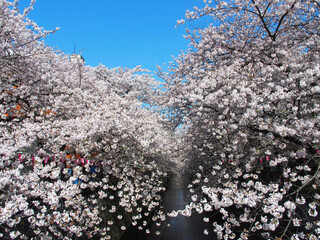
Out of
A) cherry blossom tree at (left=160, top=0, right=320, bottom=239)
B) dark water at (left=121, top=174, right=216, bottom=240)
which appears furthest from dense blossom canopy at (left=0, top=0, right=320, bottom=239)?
dark water at (left=121, top=174, right=216, bottom=240)

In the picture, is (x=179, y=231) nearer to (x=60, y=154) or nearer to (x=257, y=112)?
(x=60, y=154)

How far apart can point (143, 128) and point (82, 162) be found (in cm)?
214

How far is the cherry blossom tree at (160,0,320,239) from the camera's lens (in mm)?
4742

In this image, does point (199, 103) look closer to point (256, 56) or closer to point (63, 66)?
point (256, 56)

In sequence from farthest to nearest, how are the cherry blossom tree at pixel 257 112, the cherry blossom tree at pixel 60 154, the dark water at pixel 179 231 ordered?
the dark water at pixel 179 231
the cherry blossom tree at pixel 60 154
the cherry blossom tree at pixel 257 112

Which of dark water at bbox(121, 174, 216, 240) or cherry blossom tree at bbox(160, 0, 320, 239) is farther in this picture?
dark water at bbox(121, 174, 216, 240)

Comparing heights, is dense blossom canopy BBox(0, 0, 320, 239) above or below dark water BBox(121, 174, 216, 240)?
above

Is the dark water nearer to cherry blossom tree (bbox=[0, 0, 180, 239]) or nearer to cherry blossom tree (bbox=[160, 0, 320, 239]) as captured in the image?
cherry blossom tree (bbox=[0, 0, 180, 239])

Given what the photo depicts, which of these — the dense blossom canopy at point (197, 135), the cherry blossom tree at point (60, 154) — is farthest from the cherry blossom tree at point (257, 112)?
the cherry blossom tree at point (60, 154)

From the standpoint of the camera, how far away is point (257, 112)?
5301mm

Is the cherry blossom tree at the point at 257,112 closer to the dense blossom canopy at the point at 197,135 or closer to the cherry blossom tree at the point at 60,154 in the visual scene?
the dense blossom canopy at the point at 197,135

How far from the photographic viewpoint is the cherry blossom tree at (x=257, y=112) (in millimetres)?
4742

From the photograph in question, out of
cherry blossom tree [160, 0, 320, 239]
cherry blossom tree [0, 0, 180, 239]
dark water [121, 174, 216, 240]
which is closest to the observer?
cherry blossom tree [160, 0, 320, 239]

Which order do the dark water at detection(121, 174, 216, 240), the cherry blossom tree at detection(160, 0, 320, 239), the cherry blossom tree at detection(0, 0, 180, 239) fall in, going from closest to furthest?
1. the cherry blossom tree at detection(160, 0, 320, 239)
2. the cherry blossom tree at detection(0, 0, 180, 239)
3. the dark water at detection(121, 174, 216, 240)
